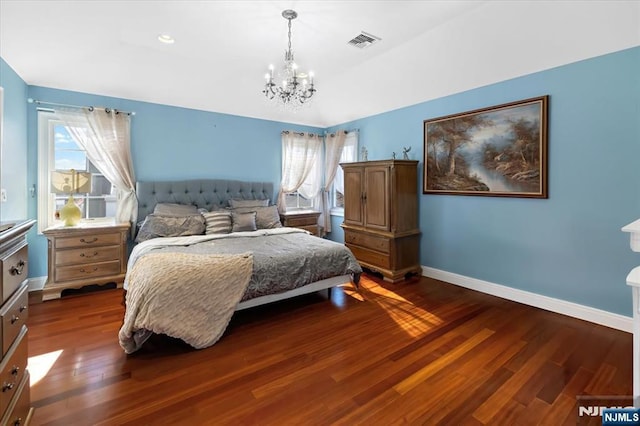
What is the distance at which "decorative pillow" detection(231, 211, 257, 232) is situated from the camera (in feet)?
13.2

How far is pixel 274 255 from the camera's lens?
298cm

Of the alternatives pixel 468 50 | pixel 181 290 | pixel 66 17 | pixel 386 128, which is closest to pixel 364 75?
pixel 386 128

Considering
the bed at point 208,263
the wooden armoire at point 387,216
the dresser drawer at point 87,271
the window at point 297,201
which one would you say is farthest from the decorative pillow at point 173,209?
the wooden armoire at point 387,216

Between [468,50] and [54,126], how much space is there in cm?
494

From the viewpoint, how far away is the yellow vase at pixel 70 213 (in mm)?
3518

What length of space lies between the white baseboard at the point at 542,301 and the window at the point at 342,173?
2.23 metres

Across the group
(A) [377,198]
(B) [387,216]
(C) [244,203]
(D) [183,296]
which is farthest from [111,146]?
(B) [387,216]

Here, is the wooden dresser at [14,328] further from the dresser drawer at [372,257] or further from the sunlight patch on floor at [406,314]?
the dresser drawer at [372,257]

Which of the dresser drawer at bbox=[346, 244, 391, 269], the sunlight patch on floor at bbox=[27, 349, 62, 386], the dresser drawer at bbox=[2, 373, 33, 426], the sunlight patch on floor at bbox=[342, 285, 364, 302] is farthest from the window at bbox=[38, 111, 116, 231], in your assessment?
the dresser drawer at bbox=[346, 244, 391, 269]

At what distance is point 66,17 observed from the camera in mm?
2658

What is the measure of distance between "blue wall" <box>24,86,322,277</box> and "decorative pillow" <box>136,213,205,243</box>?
89cm

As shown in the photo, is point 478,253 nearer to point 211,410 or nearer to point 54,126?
point 211,410

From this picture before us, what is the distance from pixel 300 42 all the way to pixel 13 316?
322 cm

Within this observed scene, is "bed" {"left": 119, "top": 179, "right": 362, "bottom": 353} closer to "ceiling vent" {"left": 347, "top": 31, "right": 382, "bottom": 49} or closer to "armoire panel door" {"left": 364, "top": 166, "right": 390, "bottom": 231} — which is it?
"armoire panel door" {"left": 364, "top": 166, "right": 390, "bottom": 231}
